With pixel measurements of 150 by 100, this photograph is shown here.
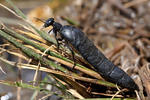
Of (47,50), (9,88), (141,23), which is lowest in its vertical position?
(9,88)

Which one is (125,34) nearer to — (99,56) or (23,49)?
(99,56)

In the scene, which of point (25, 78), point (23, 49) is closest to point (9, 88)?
point (25, 78)

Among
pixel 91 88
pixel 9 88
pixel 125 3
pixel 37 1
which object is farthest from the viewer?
pixel 37 1

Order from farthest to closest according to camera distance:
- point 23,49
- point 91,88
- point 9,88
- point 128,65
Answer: point 9,88 < point 128,65 < point 91,88 < point 23,49

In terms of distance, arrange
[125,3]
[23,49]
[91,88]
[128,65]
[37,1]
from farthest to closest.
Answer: [37,1] < [125,3] < [128,65] < [91,88] < [23,49]

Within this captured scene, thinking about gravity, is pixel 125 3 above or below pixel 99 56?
above

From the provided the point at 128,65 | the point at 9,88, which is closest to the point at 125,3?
the point at 128,65

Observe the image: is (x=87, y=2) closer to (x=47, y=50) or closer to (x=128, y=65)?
(x=128, y=65)

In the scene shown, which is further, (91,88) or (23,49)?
(91,88)

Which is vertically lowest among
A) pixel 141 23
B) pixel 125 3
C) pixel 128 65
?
pixel 128 65
